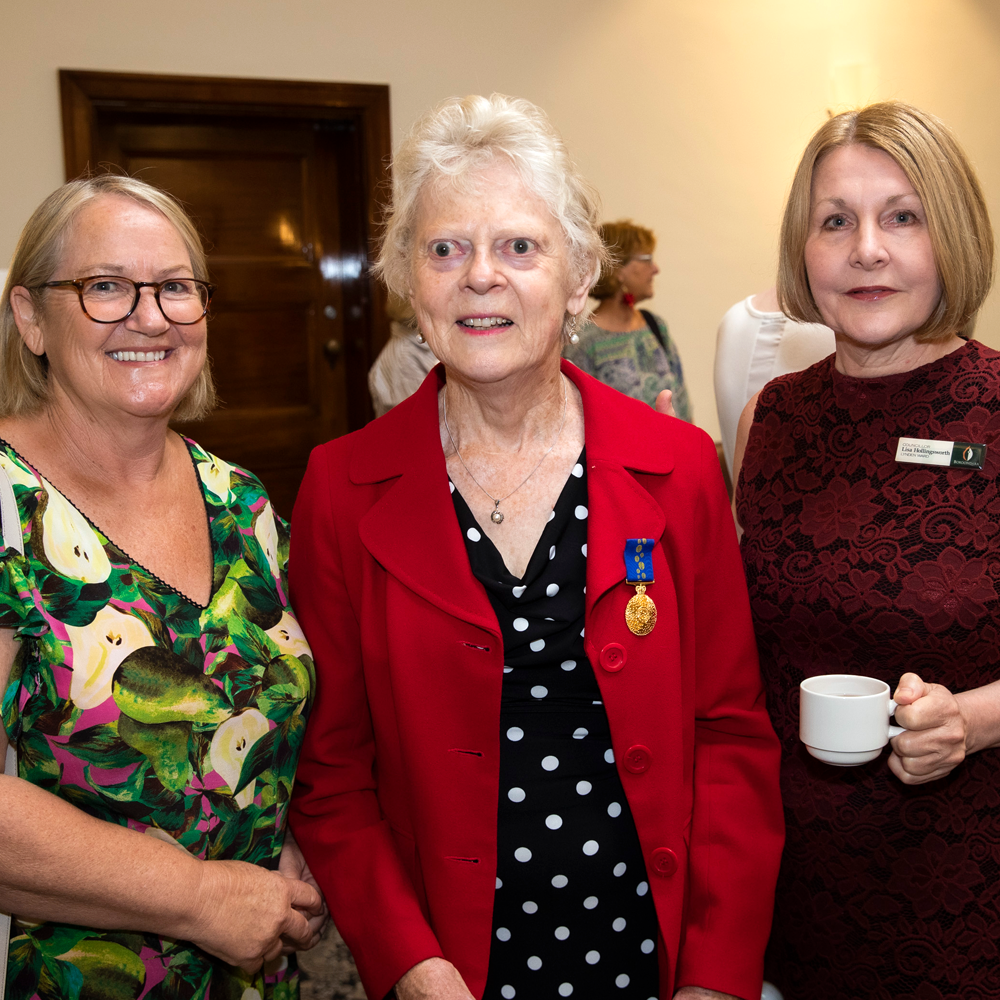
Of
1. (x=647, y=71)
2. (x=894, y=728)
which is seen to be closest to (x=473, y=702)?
(x=894, y=728)

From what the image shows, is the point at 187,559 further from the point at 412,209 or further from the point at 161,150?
the point at 161,150

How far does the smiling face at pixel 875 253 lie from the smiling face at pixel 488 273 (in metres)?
0.44

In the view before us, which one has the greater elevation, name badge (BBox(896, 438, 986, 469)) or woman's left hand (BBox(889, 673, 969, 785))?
name badge (BBox(896, 438, 986, 469))

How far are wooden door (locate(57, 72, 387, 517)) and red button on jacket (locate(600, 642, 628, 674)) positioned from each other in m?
4.29

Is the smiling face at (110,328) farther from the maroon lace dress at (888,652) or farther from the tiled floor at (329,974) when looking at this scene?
the tiled floor at (329,974)

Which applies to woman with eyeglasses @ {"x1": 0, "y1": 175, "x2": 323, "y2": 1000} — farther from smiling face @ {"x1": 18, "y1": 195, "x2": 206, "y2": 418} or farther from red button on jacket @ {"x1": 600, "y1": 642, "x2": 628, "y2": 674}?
red button on jacket @ {"x1": 600, "y1": 642, "x2": 628, "y2": 674}

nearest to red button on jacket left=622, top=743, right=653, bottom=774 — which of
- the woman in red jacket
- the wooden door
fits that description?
the woman in red jacket

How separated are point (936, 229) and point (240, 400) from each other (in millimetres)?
4578

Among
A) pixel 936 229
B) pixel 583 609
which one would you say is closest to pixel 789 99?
pixel 936 229

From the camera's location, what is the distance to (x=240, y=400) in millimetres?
5473

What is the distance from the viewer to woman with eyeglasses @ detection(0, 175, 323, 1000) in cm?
121

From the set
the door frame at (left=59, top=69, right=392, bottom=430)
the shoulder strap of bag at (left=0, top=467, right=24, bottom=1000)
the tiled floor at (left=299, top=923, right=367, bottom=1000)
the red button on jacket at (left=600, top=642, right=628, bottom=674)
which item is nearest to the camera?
the shoulder strap of bag at (left=0, top=467, right=24, bottom=1000)

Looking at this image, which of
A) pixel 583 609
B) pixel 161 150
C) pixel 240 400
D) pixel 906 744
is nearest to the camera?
pixel 906 744

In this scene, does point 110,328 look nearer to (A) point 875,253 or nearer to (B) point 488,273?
(B) point 488,273
